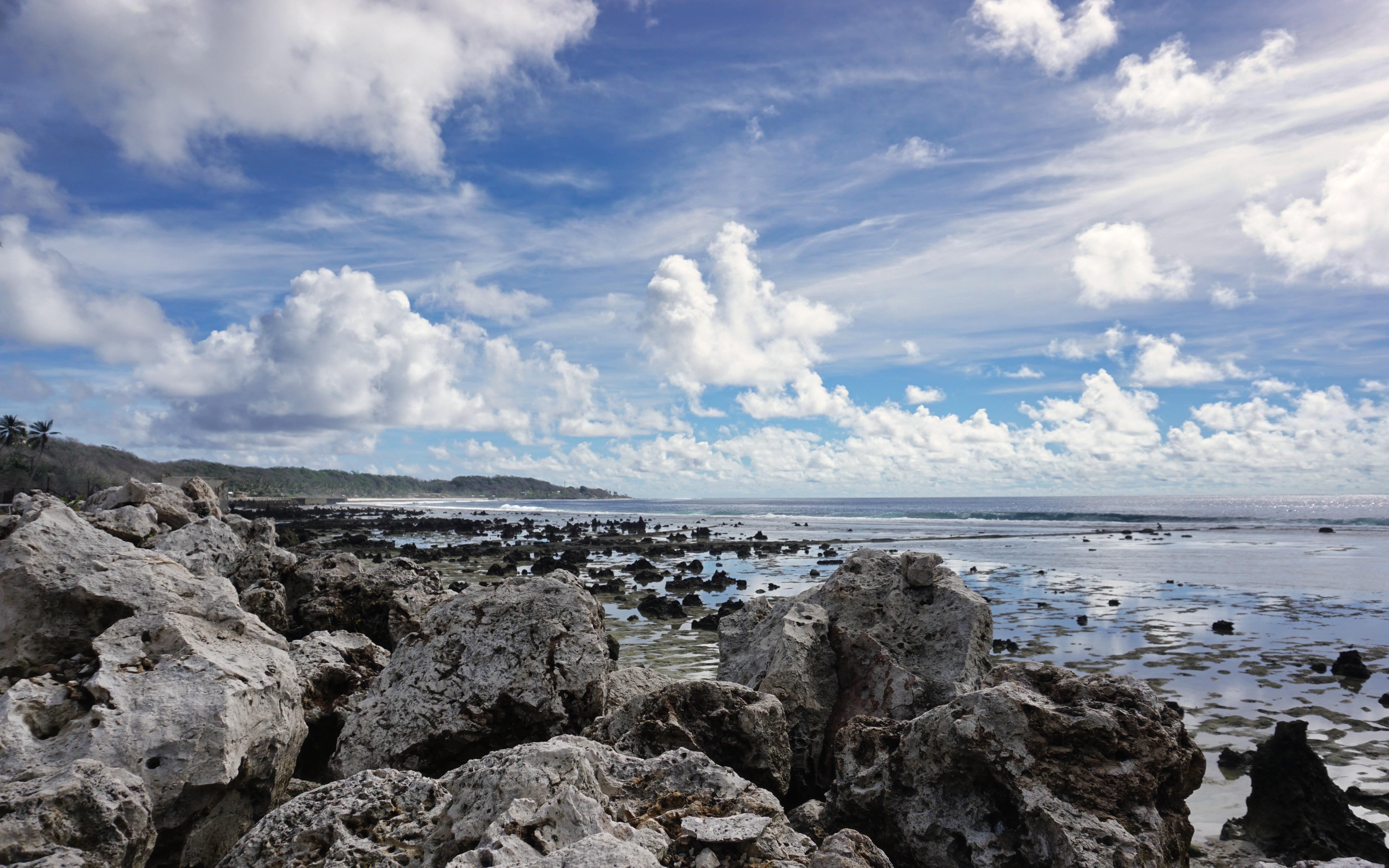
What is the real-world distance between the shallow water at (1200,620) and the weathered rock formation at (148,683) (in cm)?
784

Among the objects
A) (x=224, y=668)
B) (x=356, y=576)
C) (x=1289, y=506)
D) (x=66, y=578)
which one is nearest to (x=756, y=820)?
(x=224, y=668)

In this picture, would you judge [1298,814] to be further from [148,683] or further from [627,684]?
[148,683]

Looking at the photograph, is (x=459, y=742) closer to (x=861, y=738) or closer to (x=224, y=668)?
(x=224, y=668)

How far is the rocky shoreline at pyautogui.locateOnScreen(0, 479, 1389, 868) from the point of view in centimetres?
386

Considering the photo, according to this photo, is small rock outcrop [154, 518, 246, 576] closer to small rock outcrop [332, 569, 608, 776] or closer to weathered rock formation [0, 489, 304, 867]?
weathered rock formation [0, 489, 304, 867]

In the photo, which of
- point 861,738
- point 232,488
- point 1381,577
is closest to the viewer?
point 861,738

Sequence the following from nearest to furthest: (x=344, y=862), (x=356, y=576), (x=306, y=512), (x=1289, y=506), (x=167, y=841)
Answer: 1. (x=344, y=862)
2. (x=167, y=841)
3. (x=356, y=576)
4. (x=306, y=512)
5. (x=1289, y=506)

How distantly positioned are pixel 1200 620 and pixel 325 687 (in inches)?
760

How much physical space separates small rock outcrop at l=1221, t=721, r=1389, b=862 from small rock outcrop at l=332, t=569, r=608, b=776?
583 centimetres

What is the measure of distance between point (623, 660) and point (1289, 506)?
472ft

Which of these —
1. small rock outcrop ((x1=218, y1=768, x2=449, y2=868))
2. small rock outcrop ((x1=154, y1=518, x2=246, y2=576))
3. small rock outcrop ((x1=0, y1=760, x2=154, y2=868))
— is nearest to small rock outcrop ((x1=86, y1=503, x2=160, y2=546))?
small rock outcrop ((x1=154, y1=518, x2=246, y2=576))

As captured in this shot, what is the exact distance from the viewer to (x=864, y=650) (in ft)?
24.7

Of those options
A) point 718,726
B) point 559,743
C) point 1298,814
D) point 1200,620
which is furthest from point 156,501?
point 1200,620

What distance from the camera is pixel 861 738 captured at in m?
5.70
